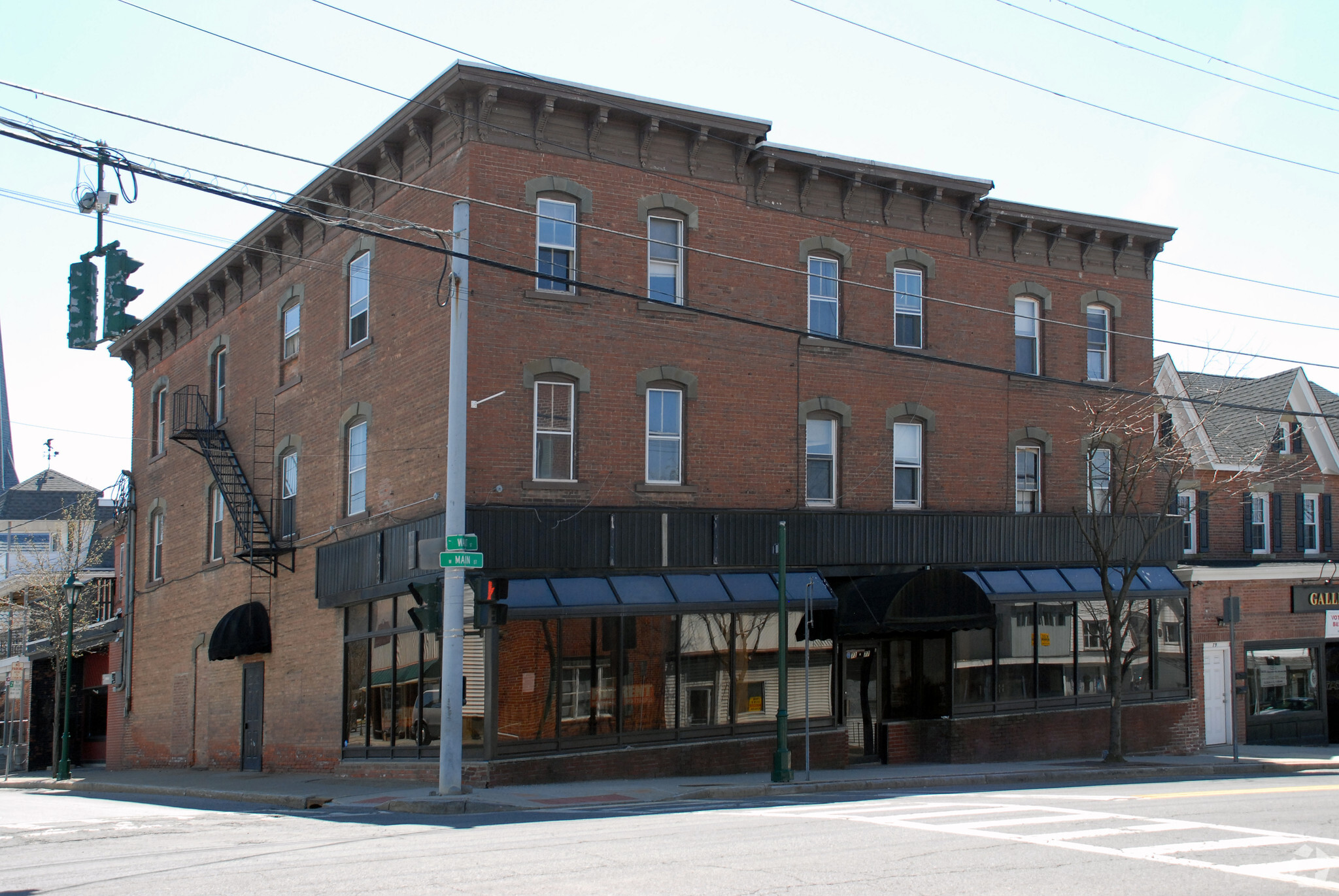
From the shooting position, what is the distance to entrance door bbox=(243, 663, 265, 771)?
27.9 m

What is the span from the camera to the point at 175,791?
24406 mm

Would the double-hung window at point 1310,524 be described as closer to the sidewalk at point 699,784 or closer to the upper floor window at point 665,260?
the sidewalk at point 699,784

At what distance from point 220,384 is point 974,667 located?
741 inches

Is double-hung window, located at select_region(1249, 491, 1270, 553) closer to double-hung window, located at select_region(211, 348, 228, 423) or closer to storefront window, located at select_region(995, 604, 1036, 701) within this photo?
storefront window, located at select_region(995, 604, 1036, 701)

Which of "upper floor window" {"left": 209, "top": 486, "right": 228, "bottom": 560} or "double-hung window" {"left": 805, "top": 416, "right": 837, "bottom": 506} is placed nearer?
"double-hung window" {"left": 805, "top": 416, "right": 837, "bottom": 506}

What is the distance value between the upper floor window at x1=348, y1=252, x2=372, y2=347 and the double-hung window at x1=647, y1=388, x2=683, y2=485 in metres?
5.87

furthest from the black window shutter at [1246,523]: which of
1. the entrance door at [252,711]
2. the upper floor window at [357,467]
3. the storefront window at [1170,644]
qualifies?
the entrance door at [252,711]

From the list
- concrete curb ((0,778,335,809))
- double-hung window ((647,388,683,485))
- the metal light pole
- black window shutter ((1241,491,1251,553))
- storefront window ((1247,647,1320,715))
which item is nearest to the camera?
concrete curb ((0,778,335,809))

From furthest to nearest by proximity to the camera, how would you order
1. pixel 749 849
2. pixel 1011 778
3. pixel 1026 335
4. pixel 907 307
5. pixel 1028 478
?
pixel 1026 335 → pixel 1028 478 → pixel 907 307 → pixel 1011 778 → pixel 749 849

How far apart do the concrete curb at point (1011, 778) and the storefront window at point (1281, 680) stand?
236 inches

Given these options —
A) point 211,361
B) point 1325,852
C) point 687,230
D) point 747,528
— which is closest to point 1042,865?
point 1325,852

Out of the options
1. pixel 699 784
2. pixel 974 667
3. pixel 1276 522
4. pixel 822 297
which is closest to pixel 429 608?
pixel 699 784

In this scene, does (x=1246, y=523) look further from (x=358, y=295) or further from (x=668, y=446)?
(x=358, y=295)

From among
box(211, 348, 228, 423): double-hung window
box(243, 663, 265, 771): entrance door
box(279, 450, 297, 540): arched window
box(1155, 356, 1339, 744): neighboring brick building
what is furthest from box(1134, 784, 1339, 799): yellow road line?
box(211, 348, 228, 423): double-hung window
